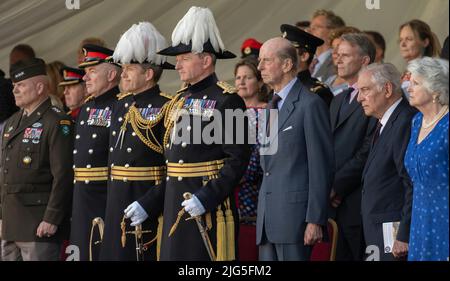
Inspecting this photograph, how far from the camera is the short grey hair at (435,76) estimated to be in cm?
682

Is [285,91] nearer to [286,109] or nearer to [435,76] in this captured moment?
[286,109]

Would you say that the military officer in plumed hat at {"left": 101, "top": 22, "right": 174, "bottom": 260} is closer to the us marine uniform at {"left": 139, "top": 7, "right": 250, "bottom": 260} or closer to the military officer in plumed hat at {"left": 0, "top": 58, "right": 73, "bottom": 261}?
the us marine uniform at {"left": 139, "top": 7, "right": 250, "bottom": 260}

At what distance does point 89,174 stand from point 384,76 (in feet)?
7.38

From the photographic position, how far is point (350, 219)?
26.8 ft

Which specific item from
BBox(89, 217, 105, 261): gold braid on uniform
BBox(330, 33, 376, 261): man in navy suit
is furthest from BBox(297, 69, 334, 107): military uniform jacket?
BBox(89, 217, 105, 261): gold braid on uniform

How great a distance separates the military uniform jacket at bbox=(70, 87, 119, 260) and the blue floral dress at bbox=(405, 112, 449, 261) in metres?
2.63

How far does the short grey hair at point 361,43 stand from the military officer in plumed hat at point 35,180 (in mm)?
2140

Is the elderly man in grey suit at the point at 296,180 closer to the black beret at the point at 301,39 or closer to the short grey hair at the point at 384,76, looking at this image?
the short grey hair at the point at 384,76

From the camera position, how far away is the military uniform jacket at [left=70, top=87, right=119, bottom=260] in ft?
28.7

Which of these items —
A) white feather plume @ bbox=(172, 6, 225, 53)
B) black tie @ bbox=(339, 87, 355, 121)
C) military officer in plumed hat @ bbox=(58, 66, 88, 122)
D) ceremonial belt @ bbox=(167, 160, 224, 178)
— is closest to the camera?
ceremonial belt @ bbox=(167, 160, 224, 178)
